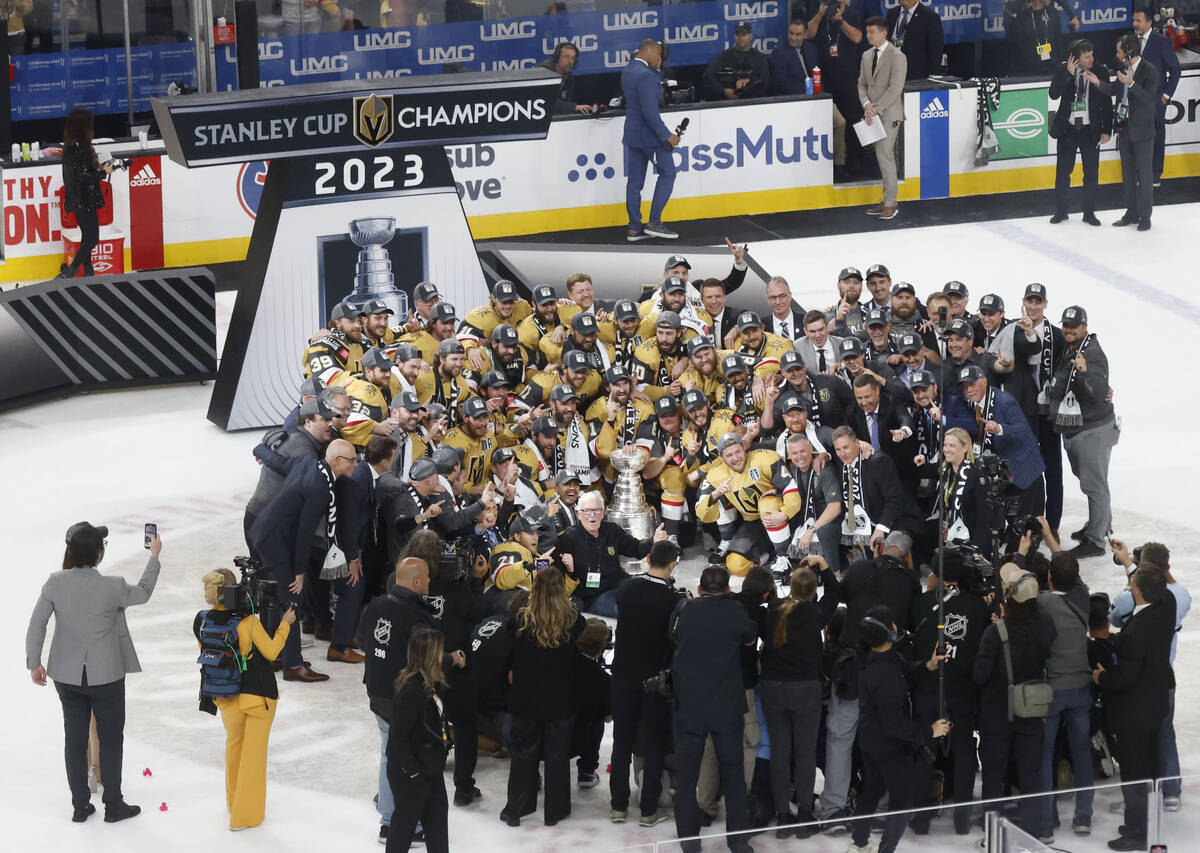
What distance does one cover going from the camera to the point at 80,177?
19.7m

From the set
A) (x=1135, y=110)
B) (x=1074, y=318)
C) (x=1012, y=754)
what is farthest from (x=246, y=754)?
(x=1135, y=110)

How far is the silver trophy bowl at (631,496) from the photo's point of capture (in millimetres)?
13172

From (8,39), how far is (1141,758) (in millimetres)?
17003

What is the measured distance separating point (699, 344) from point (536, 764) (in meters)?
4.41

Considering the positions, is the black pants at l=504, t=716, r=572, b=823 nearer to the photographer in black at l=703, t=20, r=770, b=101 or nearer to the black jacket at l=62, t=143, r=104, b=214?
the black jacket at l=62, t=143, r=104, b=214

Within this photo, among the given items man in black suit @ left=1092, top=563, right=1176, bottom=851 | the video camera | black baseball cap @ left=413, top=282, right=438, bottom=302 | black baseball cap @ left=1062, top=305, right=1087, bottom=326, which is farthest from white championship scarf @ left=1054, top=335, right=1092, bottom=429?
the video camera

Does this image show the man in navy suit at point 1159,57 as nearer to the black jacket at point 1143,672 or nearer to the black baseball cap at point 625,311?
the black baseball cap at point 625,311

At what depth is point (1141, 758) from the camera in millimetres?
9648

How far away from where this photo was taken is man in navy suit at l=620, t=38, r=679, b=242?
21859 mm

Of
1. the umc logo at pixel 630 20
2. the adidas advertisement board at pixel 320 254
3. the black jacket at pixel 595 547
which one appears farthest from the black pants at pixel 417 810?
the umc logo at pixel 630 20

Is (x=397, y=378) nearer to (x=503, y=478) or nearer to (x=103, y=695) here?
→ (x=503, y=478)

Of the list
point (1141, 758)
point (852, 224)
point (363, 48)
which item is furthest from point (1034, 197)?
point (1141, 758)

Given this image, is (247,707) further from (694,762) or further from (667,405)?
(667,405)

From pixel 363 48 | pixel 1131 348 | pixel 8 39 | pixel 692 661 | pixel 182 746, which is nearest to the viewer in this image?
pixel 692 661
